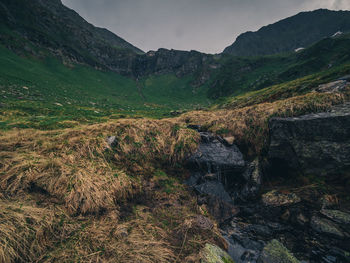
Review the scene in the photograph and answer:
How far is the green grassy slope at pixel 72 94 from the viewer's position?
13969 mm

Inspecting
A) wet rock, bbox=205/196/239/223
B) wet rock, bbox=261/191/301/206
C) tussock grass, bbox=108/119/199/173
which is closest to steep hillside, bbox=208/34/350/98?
tussock grass, bbox=108/119/199/173

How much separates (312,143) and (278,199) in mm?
3058

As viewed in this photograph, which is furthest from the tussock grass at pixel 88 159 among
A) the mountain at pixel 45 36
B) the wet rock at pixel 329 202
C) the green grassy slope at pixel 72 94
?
the mountain at pixel 45 36

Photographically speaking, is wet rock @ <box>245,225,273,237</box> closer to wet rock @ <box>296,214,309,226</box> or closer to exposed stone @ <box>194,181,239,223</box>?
exposed stone @ <box>194,181,239,223</box>

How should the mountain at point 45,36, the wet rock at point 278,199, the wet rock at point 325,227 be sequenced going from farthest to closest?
the mountain at point 45,36 → the wet rock at point 278,199 → the wet rock at point 325,227

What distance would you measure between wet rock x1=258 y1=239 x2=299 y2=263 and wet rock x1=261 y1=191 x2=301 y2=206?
1.81 m

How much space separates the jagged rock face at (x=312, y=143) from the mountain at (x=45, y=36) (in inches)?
2874

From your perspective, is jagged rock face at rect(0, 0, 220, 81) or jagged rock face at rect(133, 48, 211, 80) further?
jagged rock face at rect(133, 48, 211, 80)

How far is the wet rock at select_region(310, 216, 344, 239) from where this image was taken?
208 inches

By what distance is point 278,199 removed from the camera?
682 cm

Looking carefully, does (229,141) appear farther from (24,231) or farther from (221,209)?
(24,231)

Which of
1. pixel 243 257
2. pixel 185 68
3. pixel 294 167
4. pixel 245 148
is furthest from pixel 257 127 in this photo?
pixel 185 68

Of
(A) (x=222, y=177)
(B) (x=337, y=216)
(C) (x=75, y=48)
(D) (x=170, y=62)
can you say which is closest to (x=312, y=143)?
(B) (x=337, y=216)

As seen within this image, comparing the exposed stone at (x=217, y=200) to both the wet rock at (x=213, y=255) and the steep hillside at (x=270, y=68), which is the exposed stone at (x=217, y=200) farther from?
the steep hillside at (x=270, y=68)
